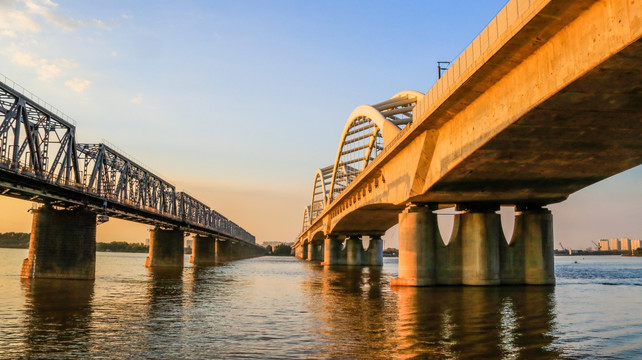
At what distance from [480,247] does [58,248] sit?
3810cm

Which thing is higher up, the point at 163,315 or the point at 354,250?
the point at 354,250

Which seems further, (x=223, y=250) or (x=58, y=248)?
(x=223, y=250)

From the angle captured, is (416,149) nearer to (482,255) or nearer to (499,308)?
(482,255)

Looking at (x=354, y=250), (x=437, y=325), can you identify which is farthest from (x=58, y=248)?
(x=354, y=250)

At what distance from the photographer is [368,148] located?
247ft

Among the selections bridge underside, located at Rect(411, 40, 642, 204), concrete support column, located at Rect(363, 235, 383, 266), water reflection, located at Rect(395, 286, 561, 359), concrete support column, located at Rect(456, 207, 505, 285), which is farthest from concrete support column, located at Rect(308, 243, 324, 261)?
water reflection, located at Rect(395, 286, 561, 359)

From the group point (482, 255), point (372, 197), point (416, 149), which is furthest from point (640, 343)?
point (372, 197)

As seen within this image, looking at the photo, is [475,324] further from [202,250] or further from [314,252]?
[314,252]

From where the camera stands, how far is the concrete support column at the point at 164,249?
98688 mm

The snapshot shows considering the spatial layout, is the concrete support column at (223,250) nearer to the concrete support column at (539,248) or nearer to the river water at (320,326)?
the concrete support column at (539,248)

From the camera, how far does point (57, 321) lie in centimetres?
2450

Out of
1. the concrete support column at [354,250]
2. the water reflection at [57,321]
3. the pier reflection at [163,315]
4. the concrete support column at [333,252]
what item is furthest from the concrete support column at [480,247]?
the concrete support column at [333,252]

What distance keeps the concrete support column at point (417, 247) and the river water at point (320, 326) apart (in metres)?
5.69

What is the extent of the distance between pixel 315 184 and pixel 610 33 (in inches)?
6426
